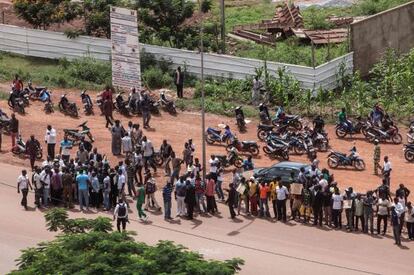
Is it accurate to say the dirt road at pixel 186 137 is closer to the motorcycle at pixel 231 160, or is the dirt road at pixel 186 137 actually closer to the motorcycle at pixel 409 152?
the motorcycle at pixel 409 152

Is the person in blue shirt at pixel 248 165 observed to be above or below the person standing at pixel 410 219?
above

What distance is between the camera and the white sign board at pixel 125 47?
1551 inches

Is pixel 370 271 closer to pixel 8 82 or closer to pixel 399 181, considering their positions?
pixel 399 181

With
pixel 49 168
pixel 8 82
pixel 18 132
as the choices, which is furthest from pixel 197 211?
pixel 8 82

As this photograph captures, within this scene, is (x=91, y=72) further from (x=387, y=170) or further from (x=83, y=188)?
(x=387, y=170)

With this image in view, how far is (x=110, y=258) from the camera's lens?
19438 millimetres

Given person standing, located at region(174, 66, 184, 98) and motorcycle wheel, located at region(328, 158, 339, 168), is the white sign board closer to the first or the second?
person standing, located at region(174, 66, 184, 98)

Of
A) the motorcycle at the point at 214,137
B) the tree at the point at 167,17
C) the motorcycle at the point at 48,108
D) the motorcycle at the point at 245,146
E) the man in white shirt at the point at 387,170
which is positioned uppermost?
the tree at the point at 167,17

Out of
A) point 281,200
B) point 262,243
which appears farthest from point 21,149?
point 262,243

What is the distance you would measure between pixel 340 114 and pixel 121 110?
8438 millimetres

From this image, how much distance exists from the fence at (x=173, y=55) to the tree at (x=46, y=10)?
989mm

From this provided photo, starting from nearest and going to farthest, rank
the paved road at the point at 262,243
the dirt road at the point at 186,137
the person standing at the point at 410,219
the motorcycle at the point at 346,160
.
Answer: the paved road at the point at 262,243 < the person standing at the point at 410,219 < the dirt road at the point at 186,137 < the motorcycle at the point at 346,160

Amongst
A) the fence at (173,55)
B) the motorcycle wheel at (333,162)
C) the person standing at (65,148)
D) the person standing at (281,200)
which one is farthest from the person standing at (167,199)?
the fence at (173,55)

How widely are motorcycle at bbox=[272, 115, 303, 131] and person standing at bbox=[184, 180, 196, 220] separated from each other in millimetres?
8381
